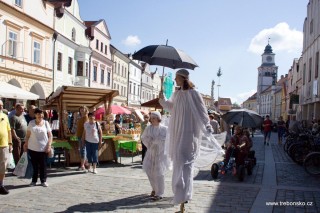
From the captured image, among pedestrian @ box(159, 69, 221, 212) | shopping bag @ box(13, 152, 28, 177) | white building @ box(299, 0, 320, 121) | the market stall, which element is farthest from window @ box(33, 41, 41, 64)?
pedestrian @ box(159, 69, 221, 212)

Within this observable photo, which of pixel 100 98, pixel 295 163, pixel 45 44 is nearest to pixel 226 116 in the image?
pixel 295 163

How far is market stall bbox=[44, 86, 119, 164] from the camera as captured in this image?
431 inches

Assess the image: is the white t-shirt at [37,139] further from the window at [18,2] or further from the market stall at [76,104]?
the window at [18,2]

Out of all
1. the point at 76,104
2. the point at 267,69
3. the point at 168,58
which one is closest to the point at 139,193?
the point at 168,58

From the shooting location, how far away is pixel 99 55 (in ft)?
129

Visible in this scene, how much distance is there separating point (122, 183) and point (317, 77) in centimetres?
2548

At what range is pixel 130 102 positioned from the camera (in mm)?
55938

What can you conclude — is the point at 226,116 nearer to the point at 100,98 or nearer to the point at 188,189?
the point at 100,98

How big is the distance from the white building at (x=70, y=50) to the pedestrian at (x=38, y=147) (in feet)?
71.2

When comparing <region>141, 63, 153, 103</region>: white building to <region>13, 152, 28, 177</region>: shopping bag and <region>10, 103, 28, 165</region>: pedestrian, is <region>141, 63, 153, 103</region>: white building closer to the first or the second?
<region>10, 103, 28, 165</region>: pedestrian

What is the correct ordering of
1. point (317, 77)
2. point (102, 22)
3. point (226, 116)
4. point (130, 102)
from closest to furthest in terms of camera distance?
point (226, 116)
point (317, 77)
point (102, 22)
point (130, 102)

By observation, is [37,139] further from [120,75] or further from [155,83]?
[155,83]

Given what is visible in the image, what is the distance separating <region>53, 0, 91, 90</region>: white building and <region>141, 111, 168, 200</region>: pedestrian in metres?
23.2

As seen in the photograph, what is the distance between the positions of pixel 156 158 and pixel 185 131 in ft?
4.46
